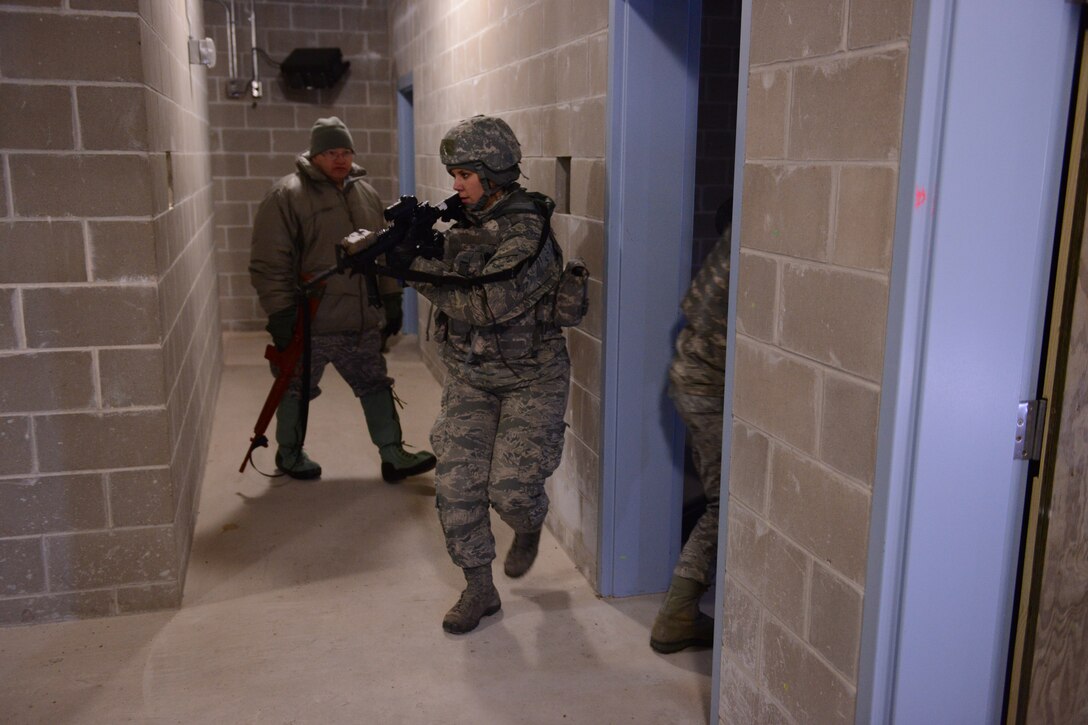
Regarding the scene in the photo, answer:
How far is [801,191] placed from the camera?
1.72m

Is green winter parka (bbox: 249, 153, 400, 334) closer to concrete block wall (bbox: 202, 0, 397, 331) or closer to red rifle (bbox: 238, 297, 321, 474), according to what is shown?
red rifle (bbox: 238, 297, 321, 474)

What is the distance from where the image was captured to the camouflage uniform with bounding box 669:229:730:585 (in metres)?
2.44

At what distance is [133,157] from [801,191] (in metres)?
1.94

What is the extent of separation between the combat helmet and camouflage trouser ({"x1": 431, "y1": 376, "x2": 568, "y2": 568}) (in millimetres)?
638

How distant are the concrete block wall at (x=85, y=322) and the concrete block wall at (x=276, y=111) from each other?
4291mm

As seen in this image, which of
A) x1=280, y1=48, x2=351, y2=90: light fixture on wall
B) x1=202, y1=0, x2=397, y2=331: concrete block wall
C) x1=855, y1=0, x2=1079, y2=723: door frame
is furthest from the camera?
x1=202, y1=0, x2=397, y2=331: concrete block wall

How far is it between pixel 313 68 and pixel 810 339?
20.2 ft

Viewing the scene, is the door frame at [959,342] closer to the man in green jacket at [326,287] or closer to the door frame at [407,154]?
the man in green jacket at [326,287]

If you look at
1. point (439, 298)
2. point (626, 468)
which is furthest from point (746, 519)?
point (439, 298)

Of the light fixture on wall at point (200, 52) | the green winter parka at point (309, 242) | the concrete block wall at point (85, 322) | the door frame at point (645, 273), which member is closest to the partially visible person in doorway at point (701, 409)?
the door frame at point (645, 273)

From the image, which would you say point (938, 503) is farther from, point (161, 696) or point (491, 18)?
point (491, 18)

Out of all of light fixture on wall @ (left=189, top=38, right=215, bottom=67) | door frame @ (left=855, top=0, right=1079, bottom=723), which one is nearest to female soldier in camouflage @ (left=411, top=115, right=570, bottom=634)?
door frame @ (left=855, top=0, right=1079, bottom=723)

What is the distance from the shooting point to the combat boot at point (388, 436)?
412 cm

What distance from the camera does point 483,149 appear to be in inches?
106
